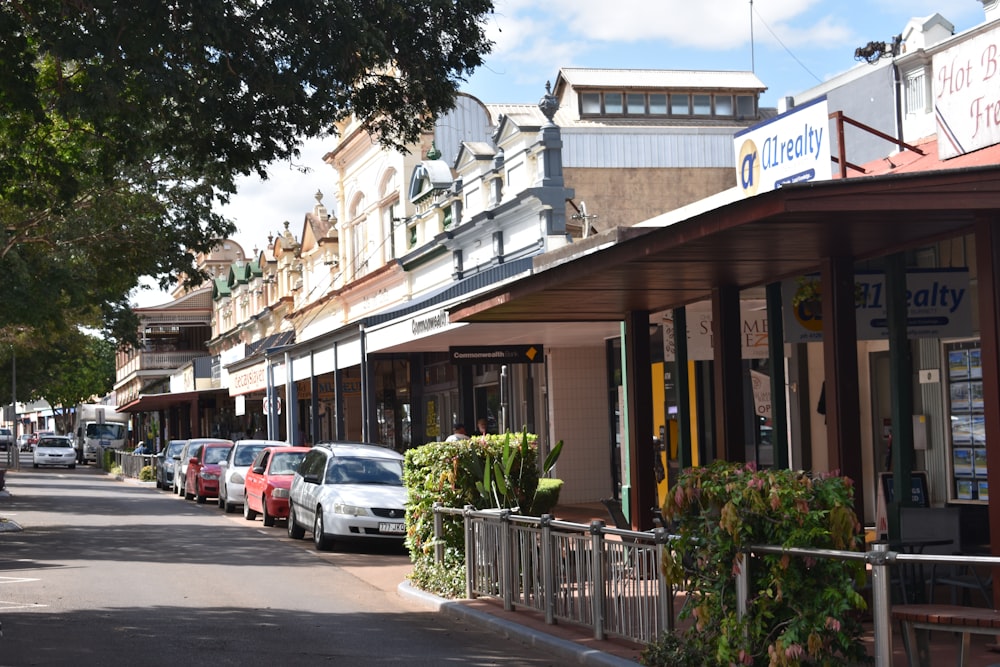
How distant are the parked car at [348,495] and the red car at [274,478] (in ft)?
8.98

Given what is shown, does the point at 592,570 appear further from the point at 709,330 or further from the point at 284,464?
the point at 284,464

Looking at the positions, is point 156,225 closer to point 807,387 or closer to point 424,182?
point 424,182

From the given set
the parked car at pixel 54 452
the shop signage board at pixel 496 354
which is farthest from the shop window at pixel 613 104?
the parked car at pixel 54 452

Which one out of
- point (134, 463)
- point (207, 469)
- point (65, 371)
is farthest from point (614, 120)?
point (65, 371)

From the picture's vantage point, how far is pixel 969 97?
46.4ft

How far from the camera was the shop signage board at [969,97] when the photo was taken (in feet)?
45.2

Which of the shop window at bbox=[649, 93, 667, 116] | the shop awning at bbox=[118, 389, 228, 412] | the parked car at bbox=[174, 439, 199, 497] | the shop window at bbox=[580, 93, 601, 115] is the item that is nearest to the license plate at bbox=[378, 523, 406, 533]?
the parked car at bbox=[174, 439, 199, 497]

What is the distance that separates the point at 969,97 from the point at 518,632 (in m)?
7.26

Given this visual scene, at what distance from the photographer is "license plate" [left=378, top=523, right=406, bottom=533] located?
62.8ft

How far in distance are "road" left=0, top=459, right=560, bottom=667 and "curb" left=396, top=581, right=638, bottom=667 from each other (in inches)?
4.0

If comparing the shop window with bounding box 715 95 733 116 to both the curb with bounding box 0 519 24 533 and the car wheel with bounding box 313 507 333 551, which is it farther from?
the car wheel with bounding box 313 507 333 551

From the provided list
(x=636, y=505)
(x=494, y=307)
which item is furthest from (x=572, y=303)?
(x=636, y=505)

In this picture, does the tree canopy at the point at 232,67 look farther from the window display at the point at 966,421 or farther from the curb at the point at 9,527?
the curb at the point at 9,527

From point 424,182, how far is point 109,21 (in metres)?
23.1
